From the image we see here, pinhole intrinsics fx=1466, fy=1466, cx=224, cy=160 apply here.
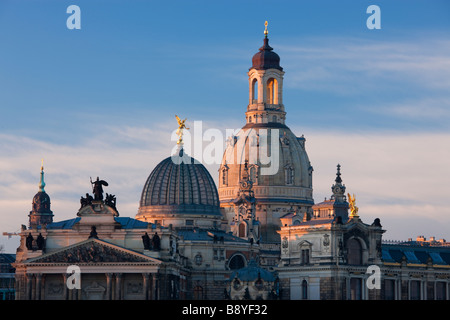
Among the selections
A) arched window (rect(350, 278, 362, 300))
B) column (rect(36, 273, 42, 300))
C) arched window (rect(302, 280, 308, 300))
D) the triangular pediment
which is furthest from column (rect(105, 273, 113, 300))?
arched window (rect(350, 278, 362, 300))

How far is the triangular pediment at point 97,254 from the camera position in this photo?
613 ft

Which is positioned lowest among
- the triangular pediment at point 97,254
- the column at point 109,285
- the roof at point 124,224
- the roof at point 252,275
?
the column at point 109,285

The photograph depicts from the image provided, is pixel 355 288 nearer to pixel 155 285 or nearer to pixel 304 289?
pixel 304 289

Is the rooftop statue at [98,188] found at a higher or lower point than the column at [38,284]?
higher

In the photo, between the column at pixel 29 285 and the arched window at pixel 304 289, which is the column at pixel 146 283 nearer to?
the column at pixel 29 285

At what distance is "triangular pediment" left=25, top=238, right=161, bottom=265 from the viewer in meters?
187

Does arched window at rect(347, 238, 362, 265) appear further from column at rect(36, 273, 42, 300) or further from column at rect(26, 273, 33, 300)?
column at rect(26, 273, 33, 300)

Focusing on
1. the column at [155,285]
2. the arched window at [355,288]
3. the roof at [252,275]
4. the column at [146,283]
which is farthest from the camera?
the arched window at [355,288]

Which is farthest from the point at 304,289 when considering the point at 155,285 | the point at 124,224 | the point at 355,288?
the point at 124,224

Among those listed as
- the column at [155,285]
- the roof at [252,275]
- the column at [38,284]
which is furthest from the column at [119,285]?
the roof at [252,275]
